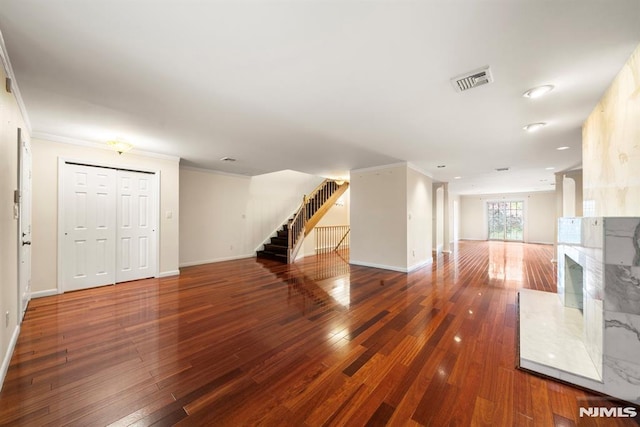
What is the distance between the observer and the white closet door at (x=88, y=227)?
13.2ft

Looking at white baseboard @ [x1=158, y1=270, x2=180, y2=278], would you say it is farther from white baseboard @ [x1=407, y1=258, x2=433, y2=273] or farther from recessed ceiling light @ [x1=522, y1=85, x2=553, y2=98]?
recessed ceiling light @ [x1=522, y1=85, x2=553, y2=98]

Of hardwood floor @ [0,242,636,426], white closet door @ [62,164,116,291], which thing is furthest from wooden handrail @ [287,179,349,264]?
white closet door @ [62,164,116,291]

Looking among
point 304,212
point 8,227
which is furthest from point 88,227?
point 304,212

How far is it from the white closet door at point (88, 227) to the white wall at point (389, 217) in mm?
4993

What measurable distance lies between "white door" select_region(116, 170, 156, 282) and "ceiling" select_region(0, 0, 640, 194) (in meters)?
1.07

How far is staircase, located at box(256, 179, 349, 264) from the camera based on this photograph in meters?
6.89

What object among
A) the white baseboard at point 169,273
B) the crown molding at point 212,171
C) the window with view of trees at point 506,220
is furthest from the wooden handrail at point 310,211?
the window with view of trees at point 506,220

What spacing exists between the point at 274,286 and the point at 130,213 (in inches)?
120

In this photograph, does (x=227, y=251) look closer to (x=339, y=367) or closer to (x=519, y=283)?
(x=339, y=367)

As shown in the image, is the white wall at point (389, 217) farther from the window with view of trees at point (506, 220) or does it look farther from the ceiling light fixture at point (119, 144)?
the window with view of trees at point (506, 220)

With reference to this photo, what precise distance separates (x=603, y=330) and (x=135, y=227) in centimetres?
632

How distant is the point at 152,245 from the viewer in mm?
4965

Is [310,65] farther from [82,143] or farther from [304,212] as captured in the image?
[304,212]

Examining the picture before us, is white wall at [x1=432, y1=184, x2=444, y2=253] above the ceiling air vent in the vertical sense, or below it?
below
